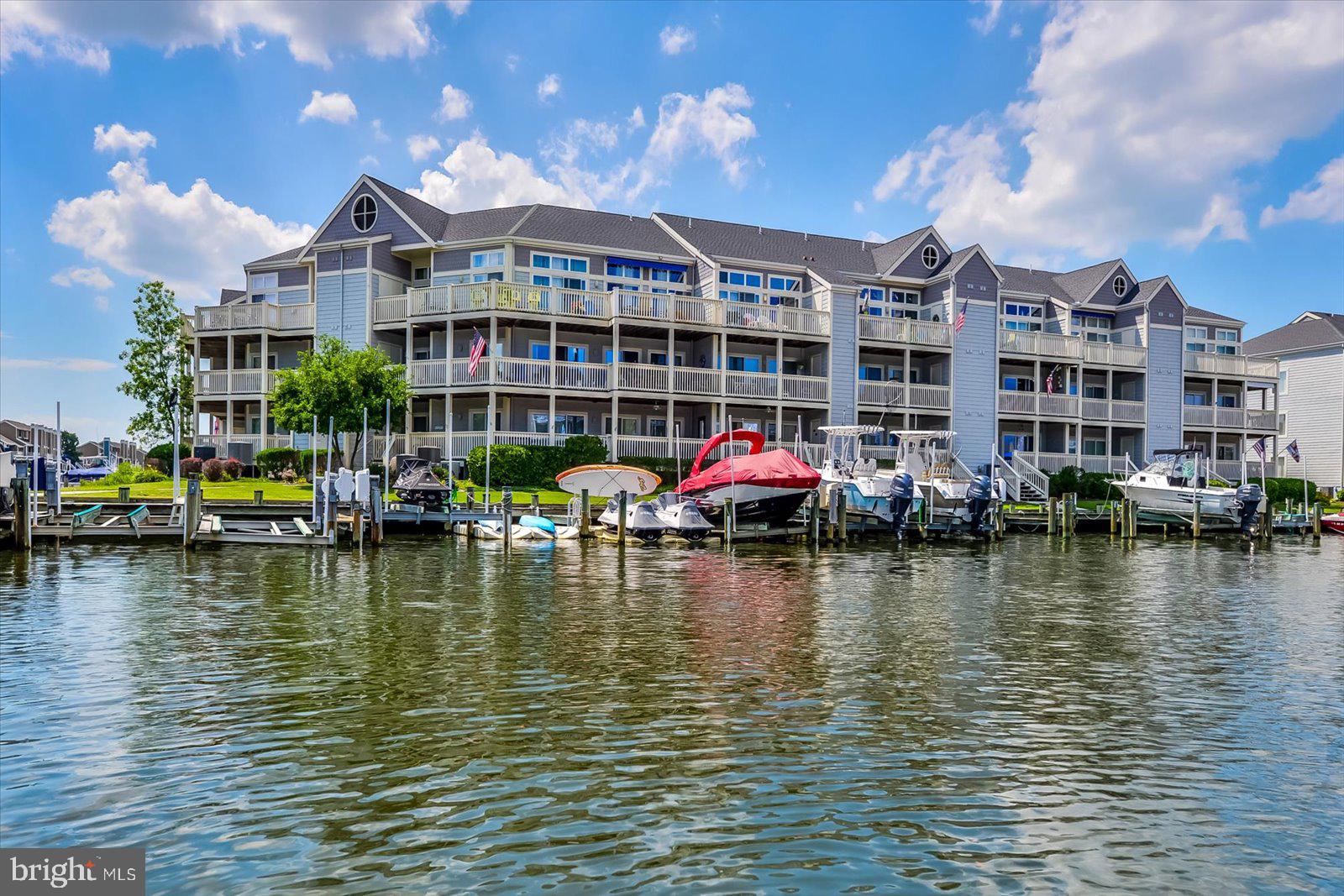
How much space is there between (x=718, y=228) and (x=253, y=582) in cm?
3584

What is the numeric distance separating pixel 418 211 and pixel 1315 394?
56404mm

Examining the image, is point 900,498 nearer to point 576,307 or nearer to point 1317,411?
point 576,307

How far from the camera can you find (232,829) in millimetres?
6691

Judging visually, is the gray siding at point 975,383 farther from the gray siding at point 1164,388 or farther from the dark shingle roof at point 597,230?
the dark shingle roof at point 597,230

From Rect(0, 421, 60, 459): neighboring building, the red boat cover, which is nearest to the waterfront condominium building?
the red boat cover

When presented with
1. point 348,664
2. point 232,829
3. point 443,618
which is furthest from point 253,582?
point 232,829

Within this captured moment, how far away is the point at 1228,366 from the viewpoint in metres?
56.5

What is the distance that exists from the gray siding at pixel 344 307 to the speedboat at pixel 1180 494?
3570cm

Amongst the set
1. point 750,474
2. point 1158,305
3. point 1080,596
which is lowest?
point 1080,596

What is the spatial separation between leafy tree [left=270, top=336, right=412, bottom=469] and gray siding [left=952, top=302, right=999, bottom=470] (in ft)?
90.2

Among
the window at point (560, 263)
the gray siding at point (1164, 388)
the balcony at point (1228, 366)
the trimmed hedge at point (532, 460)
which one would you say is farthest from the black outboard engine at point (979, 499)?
the balcony at point (1228, 366)

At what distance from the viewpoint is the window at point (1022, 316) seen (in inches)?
2154

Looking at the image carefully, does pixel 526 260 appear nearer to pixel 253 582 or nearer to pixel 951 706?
pixel 253 582

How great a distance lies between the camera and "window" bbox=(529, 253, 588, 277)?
44281 mm
